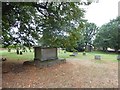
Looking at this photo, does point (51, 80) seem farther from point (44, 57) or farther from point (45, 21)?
point (45, 21)

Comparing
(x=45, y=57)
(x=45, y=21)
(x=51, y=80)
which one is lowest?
(x=51, y=80)

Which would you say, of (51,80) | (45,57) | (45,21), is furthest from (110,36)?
(51,80)

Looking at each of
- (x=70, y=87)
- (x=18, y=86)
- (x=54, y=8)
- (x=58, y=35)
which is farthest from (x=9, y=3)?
(x=70, y=87)

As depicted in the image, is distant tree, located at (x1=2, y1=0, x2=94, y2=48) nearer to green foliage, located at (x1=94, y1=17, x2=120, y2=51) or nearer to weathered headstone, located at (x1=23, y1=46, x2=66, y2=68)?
weathered headstone, located at (x1=23, y1=46, x2=66, y2=68)

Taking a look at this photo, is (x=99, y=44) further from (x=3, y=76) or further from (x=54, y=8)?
(x=3, y=76)

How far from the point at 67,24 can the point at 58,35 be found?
80 centimetres

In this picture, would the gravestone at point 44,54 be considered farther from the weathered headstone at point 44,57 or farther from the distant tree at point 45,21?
the distant tree at point 45,21

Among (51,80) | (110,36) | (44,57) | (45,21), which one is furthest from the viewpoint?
(110,36)

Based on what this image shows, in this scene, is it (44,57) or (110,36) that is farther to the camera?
(110,36)

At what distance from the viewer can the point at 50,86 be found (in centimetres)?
655

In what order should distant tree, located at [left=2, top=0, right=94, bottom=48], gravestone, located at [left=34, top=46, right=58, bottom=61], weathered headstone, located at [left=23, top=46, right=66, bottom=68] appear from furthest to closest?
gravestone, located at [left=34, top=46, right=58, bottom=61] < weathered headstone, located at [left=23, top=46, right=66, bottom=68] < distant tree, located at [left=2, top=0, right=94, bottom=48]

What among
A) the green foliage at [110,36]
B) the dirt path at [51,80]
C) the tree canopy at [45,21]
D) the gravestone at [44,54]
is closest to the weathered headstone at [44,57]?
the gravestone at [44,54]

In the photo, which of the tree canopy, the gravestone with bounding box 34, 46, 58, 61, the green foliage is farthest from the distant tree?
the green foliage

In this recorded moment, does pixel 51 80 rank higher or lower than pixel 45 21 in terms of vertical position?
lower
